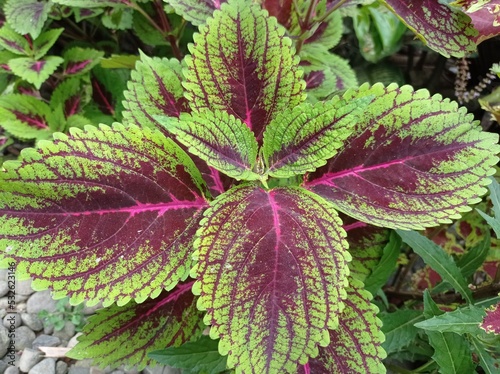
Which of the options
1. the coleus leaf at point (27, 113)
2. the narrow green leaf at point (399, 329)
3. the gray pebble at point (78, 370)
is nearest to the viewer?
the narrow green leaf at point (399, 329)

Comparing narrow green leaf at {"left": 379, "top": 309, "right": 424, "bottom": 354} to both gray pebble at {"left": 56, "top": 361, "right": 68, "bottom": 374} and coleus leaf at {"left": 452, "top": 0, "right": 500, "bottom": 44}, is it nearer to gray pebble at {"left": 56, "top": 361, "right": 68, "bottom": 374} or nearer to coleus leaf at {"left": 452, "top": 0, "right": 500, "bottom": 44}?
coleus leaf at {"left": 452, "top": 0, "right": 500, "bottom": 44}

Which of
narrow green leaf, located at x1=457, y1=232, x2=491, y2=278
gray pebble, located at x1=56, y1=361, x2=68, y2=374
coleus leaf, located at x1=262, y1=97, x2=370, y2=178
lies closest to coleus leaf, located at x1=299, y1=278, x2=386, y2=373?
coleus leaf, located at x1=262, y1=97, x2=370, y2=178

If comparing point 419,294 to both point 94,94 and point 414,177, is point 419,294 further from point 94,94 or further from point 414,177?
point 94,94

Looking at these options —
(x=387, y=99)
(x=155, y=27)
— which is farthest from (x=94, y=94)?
(x=387, y=99)

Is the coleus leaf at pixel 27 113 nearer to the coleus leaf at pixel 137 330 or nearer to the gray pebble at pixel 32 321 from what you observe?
the gray pebble at pixel 32 321

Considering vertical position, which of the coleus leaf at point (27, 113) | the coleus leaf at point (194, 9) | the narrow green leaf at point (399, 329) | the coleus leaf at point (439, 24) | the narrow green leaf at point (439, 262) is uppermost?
the coleus leaf at point (439, 24)

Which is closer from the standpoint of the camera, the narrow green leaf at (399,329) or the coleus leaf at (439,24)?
the coleus leaf at (439,24)

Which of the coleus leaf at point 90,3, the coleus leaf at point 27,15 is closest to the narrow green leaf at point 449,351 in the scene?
the coleus leaf at point 90,3

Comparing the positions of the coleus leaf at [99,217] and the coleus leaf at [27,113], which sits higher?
the coleus leaf at [99,217]
